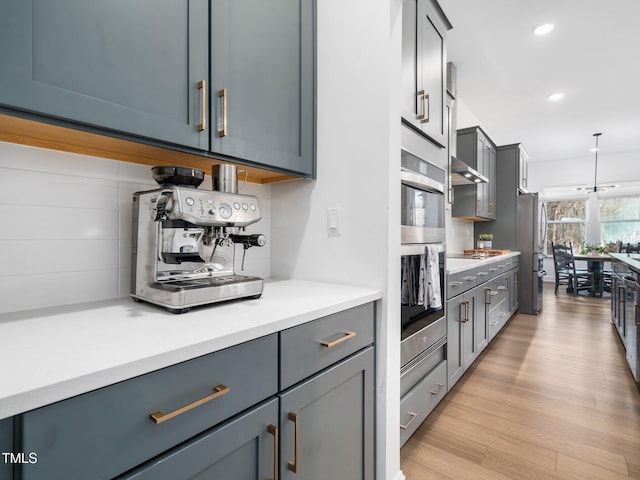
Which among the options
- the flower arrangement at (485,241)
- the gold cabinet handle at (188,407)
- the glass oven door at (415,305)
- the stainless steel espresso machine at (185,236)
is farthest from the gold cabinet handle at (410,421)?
the flower arrangement at (485,241)

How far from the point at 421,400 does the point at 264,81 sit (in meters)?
1.70

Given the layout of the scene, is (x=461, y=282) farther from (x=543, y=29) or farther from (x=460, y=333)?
(x=543, y=29)

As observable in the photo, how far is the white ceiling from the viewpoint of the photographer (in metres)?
2.63

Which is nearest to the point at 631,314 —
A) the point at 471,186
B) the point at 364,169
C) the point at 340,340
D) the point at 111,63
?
the point at 471,186

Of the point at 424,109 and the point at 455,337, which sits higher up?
the point at 424,109

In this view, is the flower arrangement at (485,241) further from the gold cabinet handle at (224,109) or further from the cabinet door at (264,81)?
the gold cabinet handle at (224,109)

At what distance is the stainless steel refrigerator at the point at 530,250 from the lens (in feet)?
15.2

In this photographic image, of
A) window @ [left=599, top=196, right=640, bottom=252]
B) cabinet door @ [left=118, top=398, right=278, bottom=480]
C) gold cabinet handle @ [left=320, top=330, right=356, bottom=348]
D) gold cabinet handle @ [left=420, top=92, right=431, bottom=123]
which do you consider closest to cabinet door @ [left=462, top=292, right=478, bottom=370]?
gold cabinet handle @ [left=420, top=92, right=431, bottom=123]

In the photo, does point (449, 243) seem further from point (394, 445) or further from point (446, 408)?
point (394, 445)

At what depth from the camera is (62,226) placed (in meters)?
1.07

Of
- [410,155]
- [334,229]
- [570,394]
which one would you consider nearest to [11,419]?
[334,229]

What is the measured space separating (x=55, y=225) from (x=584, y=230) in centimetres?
931

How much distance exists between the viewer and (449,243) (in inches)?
160

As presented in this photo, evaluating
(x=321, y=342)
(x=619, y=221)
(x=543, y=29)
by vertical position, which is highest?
(x=543, y=29)
